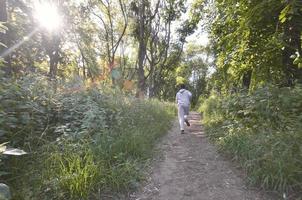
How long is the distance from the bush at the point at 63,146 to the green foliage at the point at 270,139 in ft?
6.59

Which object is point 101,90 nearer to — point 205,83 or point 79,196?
point 79,196

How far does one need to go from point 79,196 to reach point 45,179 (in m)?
0.56

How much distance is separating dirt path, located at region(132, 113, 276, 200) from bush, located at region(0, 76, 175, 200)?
0.40 meters

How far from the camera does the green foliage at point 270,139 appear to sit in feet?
12.7

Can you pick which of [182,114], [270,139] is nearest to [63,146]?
[270,139]

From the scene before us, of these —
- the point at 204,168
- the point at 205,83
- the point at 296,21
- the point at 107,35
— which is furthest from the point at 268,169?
the point at 205,83

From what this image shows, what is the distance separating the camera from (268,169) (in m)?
4.04

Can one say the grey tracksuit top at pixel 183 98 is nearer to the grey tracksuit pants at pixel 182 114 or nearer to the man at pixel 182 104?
the man at pixel 182 104

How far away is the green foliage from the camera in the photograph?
12.7 ft

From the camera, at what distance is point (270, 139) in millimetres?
4688

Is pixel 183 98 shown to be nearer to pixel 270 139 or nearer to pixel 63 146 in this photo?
pixel 270 139

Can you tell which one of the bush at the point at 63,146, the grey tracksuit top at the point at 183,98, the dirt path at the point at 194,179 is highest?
the grey tracksuit top at the point at 183,98

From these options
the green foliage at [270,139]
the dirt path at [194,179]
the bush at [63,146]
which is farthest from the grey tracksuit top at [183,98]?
the bush at [63,146]

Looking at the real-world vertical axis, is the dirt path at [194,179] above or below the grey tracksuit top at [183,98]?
below
